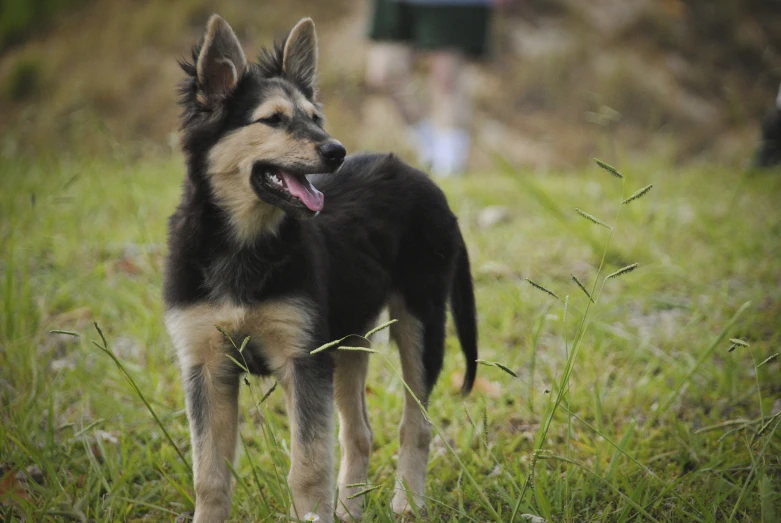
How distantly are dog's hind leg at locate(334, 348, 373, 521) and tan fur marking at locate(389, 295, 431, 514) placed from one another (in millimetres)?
142

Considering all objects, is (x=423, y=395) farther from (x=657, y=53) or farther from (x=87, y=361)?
(x=657, y=53)

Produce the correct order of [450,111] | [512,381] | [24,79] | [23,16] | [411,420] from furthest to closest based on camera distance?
[23,16] → [24,79] → [450,111] → [512,381] → [411,420]

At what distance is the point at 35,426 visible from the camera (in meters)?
3.06

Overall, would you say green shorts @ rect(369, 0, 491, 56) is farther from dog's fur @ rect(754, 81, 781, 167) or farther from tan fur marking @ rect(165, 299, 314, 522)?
tan fur marking @ rect(165, 299, 314, 522)

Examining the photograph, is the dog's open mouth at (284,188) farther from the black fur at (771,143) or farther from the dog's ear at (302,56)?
the black fur at (771,143)

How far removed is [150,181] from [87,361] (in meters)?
3.36

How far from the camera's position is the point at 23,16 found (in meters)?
11.7

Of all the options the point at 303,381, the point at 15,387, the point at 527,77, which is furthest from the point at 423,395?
the point at 527,77

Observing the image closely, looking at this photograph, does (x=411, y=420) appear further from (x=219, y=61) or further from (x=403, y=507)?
(x=219, y=61)

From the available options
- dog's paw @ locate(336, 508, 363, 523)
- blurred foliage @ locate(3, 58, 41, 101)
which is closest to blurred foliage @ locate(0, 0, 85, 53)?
blurred foliage @ locate(3, 58, 41, 101)

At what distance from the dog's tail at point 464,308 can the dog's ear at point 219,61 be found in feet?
3.84

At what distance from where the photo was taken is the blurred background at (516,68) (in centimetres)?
1070

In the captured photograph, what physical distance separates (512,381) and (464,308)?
2.13 ft

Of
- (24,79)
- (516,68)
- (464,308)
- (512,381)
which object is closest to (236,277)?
(464,308)
